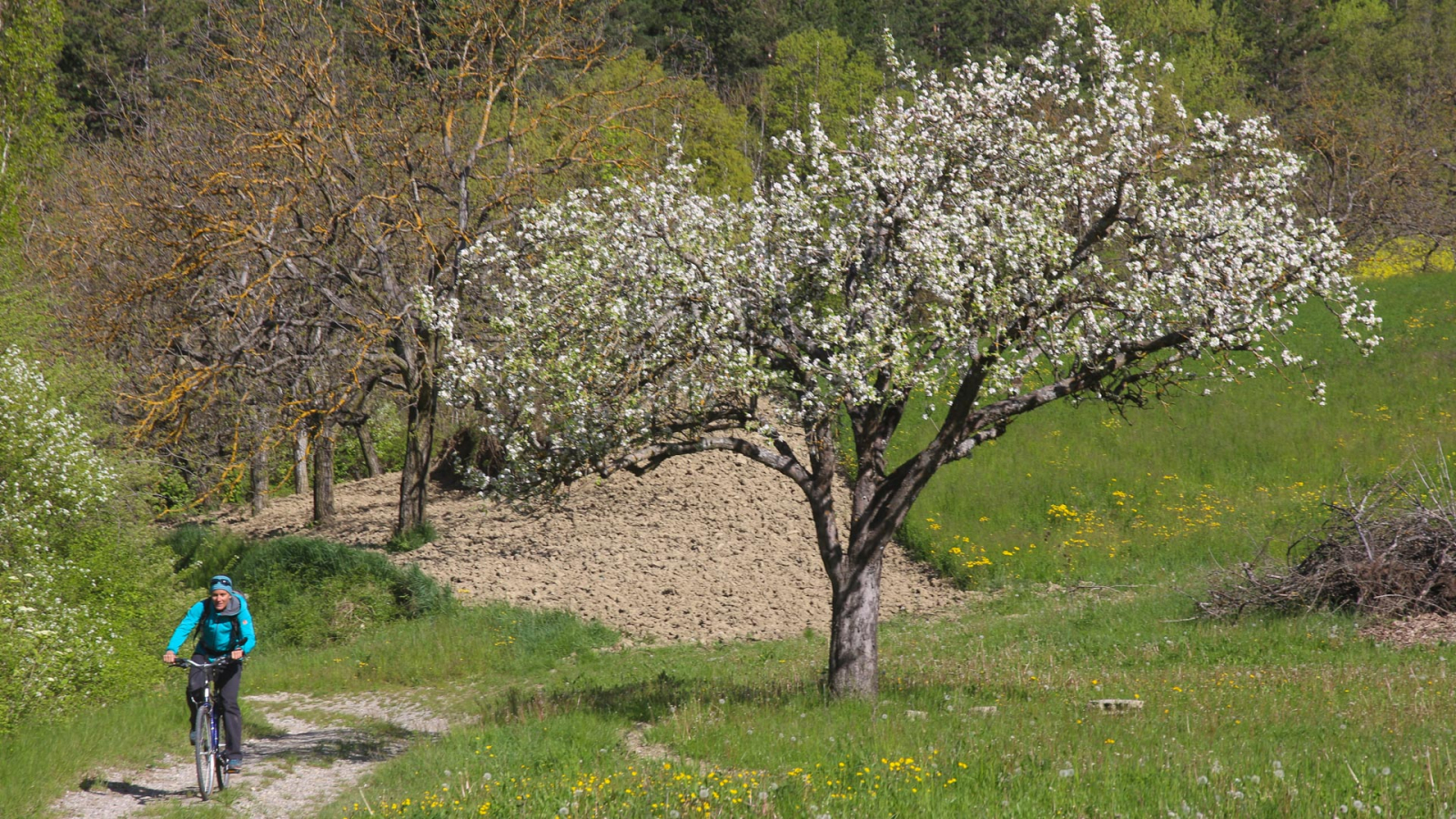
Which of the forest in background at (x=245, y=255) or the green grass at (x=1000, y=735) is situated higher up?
the forest in background at (x=245, y=255)

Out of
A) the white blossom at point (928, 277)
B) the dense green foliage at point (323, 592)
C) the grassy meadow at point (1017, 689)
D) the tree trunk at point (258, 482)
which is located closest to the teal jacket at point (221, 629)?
the grassy meadow at point (1017, 689)

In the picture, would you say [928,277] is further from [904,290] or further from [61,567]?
[61,567]

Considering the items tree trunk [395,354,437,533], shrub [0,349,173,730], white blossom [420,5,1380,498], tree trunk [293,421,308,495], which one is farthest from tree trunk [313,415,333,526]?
white blossom [420,5,1380,498]

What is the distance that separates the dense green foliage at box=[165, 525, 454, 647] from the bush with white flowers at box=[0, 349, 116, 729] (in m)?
4.37

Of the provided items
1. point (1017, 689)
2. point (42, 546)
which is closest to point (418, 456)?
point (42, 546)

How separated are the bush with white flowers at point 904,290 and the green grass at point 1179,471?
10784mm

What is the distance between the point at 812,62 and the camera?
6216 cm

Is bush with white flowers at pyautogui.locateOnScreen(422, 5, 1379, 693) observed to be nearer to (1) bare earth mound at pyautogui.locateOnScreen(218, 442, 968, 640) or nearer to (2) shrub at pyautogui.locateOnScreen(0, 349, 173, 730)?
(2) shrub at pyautogui.locateOnScreen(0, 349, 173, 730)

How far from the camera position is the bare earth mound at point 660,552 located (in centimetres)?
2362

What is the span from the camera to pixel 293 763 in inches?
544

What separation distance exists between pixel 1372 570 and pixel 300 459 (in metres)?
23.7

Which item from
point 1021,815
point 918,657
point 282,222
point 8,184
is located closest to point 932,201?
point 1021,815

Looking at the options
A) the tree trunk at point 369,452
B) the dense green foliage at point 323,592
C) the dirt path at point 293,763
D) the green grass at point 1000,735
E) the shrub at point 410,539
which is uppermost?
the tree trunk at point 369,452

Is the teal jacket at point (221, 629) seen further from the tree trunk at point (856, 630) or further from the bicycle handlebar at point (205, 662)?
the tree trunk at point (856, 630)
